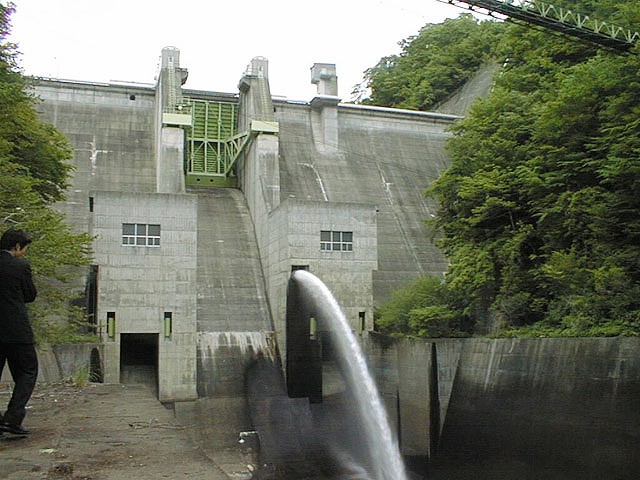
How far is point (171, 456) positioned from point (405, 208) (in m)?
22.5

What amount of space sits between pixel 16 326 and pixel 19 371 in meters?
0.33

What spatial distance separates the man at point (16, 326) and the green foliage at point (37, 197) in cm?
593

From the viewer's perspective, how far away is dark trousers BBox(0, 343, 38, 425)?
15.7 ft

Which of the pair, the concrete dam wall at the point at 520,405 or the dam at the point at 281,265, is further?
the dam at the point at 281,265

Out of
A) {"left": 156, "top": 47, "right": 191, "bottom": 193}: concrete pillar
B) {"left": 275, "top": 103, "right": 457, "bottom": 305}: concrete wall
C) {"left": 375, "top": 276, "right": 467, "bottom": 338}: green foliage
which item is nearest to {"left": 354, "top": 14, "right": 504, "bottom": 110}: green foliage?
{"left": 275, "top": 103, "right": 457, "bottom": 305}: concrete wall

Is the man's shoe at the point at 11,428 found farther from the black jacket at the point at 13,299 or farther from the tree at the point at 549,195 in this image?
the tree at the point at 549,195

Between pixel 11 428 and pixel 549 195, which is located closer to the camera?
pixel 11 428

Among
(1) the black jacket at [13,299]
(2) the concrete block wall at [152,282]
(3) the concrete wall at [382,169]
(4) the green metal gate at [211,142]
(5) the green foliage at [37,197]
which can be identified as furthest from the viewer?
(4) the green metal gate at [211,142]

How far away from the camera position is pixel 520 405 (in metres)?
12.5

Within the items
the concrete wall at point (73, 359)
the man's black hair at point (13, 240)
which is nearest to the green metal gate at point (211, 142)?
the concrete wall at point (73, 359)

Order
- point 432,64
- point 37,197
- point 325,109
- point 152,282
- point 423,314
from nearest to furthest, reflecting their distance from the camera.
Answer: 1. point 37,197
2. point 423,314
3. point 152,282
4. point 325,109
5. point 432,64

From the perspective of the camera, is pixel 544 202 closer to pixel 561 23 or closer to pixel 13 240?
pixel 561 23

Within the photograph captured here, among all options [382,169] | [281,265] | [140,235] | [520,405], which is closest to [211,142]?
[382,169]

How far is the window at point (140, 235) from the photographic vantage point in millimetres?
17500
